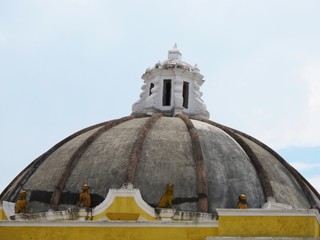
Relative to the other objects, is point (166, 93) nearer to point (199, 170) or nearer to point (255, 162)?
point (255, 162)

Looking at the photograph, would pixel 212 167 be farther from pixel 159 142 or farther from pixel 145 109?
pixel 145 109

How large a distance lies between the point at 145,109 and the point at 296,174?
678 centimetres

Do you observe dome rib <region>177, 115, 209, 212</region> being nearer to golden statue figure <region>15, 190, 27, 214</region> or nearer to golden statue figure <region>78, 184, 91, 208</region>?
golden statue figure <region>78, 184, 91, 208</region>

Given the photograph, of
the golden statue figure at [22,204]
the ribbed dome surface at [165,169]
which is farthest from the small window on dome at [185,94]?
the golden statue figure at [22,204]

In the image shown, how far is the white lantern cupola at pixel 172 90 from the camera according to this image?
119 ft

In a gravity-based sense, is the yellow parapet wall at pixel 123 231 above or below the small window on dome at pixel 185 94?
below

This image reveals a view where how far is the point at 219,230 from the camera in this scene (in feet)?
77.0

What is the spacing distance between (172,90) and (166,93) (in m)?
0.40

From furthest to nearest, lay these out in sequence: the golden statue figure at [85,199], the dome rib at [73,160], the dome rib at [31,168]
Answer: the dome rib at [31,168]
the dome rib at [73,160]
the golden statue figure at [85,199]

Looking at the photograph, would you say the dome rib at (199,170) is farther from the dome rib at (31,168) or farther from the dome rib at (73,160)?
the dome rib at (31,168)

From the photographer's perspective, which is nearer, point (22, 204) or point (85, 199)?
point (85, 199)

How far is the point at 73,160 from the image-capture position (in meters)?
31.0

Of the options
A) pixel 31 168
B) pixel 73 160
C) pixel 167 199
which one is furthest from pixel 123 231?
pixel 31 168

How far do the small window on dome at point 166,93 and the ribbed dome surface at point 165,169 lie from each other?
3.28m
